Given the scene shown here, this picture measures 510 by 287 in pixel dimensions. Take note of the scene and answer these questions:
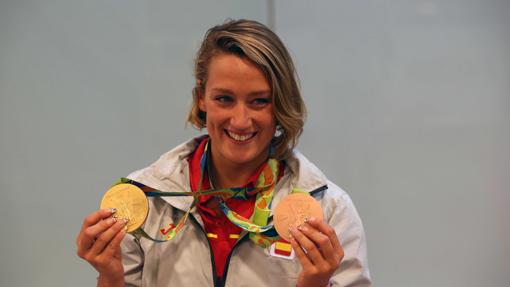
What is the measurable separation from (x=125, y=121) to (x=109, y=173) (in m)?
0.26

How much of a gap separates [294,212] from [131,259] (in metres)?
0.56

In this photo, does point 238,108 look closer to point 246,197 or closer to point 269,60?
point 269,60

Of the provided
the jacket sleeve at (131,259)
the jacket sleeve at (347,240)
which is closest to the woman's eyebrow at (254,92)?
the jacket sleeve at (347,240)

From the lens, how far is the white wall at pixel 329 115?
223cm

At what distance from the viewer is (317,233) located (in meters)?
1.32

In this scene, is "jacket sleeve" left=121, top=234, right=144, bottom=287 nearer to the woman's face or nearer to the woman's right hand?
the woman's right hand

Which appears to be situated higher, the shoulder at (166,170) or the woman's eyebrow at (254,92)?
the woman's eyebrow at (254,92)

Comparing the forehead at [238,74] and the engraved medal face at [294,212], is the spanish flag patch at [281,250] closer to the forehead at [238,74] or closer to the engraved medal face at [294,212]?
the engraved medal face at [294,212]

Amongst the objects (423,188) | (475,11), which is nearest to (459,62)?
(475,11)

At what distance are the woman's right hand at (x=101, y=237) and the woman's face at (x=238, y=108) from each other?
39 cm

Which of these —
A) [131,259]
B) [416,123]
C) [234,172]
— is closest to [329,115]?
[416,123]

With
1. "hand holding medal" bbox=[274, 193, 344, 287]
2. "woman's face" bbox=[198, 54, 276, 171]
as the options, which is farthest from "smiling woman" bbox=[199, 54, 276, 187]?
"hand holding medal" bbox=[274, 193, 344, 287]

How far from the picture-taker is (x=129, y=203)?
4.71 feet

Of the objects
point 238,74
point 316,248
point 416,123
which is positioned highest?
point 238,74
